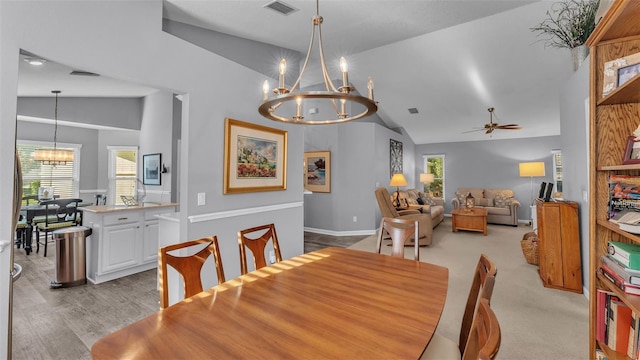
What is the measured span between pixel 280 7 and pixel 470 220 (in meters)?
5.73

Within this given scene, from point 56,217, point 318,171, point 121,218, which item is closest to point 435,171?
point 318,171

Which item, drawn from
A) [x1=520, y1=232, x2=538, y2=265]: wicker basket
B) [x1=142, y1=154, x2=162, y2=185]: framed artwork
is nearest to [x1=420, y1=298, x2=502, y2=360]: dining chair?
[x1=520, y1=232, x2=538, y2=265]: wicker basket

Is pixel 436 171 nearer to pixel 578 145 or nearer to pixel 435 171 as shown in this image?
pixel 435 171

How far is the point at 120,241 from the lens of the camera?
3562mm

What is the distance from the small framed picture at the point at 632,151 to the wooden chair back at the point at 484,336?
3.97 ft

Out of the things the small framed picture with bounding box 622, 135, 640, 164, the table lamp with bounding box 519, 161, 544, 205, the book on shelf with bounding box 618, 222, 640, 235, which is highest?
the table lamp with bounding box 519, 161, 544, 205

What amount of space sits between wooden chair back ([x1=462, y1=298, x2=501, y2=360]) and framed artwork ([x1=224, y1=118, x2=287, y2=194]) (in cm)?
257

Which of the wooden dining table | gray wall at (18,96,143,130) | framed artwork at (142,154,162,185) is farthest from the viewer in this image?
framed artwork at (142,154,162,185)

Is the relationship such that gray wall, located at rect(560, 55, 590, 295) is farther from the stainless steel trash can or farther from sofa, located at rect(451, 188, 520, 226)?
the stainless steel trash can

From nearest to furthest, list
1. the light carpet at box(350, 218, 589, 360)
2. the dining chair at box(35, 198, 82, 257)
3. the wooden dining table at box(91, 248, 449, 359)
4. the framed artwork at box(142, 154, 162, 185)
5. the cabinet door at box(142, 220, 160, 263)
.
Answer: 1. the wooden dining table at box(91, 248, 449, 359)
2. the light carpet at box(350, 218, 589, 360)
3. the cabinet door at box(142, 220, 160, 263)
4. the dining chair at box(35, 198, 82, 257)
5. the framed artwork at box(142, 154, 162, 185)

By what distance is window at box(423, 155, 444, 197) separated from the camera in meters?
8.91

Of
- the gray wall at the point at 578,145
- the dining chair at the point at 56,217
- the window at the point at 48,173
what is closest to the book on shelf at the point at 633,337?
the gray wall at the point at 578,145

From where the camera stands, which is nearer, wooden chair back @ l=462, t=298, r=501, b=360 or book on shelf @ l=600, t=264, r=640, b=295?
wooden chair back @ l=462, t=298, r=501, b=360

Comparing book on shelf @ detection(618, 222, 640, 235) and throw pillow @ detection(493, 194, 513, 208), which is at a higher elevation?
book on shelf @ detection(618, 222, 640, 235)
